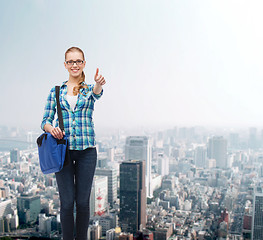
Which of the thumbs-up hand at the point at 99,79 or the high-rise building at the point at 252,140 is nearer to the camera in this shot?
the thumbs-up hand at the point at 99,79

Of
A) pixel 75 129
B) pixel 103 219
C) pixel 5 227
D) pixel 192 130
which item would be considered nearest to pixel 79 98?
pixel 75 129

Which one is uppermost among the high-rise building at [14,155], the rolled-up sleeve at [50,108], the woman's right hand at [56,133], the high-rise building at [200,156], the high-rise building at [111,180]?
the rolled-up sleeve at [50,108]

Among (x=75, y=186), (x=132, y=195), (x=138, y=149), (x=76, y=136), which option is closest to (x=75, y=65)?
(x=76, y=136)

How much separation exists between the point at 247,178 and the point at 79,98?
21.9ft

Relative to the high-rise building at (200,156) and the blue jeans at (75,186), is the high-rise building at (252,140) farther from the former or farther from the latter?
the blue jeans at (75,186)

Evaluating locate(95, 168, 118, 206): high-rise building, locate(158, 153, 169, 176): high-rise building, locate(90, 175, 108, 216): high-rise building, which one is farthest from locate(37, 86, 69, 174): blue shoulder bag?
locate(158, 153, 169, 176): high-rise building

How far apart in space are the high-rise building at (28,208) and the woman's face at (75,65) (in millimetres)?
5072

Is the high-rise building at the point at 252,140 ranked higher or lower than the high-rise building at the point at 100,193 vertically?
higher

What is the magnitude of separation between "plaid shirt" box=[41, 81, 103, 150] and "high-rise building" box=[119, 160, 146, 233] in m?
5.08

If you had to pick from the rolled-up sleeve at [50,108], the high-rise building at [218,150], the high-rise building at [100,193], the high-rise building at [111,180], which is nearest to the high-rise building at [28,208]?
the high-rise building at [100,193]

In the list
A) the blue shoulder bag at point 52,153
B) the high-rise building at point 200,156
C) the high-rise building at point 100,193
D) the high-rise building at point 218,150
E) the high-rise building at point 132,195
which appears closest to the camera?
the blue shoulder bag at point 52,153

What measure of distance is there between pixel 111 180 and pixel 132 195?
2.25 feet

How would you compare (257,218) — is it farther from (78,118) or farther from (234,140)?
(78,118)

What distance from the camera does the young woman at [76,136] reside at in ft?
2.67
